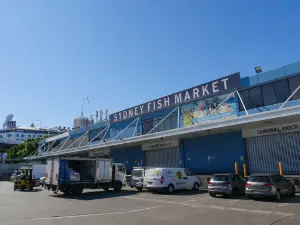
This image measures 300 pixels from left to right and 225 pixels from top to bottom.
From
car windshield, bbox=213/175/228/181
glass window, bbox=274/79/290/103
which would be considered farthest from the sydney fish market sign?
car windshield, bbox=213/175/228/181

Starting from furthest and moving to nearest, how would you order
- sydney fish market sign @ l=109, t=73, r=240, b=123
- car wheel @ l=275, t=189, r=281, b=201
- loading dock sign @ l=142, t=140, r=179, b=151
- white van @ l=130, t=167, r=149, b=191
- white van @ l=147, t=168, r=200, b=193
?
loading dock sign @ l=142, t=140, r=179, b=151, sydney fish market sign @ l=109, t=73, r=240, b=123, white van @ l=130, t=167, r=149, b=191, white van @ l=147, t=168, r=200, b=193, car wheel @ l=275, t=189, r=281, b=201

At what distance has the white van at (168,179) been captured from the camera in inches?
755

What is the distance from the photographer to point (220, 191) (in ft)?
52.9

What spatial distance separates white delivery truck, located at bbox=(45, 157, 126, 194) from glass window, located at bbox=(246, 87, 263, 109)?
494 inches

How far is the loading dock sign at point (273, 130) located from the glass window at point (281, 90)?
2.05 meters

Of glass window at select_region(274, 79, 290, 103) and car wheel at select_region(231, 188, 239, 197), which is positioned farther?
glass window at select_region(274, 79, 290, 103)

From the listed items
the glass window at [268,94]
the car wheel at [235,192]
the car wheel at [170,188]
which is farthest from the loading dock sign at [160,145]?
the car wheel at [235,192]

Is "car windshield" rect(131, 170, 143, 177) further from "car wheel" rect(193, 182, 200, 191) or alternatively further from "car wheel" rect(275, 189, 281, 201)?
"car wheel" rect(275, 189, 281, 201)

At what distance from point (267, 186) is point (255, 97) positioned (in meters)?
10.2

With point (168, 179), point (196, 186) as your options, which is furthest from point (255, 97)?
point (168, 179)

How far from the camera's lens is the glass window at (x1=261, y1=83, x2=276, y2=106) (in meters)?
21.3

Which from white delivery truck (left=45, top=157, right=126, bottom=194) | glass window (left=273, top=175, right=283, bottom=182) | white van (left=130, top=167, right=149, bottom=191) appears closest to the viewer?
glass window (left=273, top=175, right=283, bottom=182)

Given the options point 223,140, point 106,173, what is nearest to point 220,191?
point 223,140

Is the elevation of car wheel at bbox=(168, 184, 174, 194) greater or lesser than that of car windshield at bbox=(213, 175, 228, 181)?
lesser
